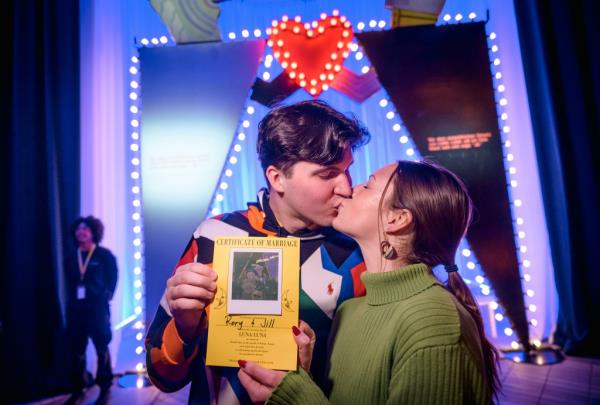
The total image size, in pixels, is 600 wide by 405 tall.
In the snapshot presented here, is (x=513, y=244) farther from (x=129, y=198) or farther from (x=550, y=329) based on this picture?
(x=129, y=198)

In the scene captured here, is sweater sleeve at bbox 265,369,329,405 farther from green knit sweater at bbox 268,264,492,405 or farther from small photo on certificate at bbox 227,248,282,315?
small photo on certificate at bbox 227,248,282,315

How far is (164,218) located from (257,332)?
9.55 feet

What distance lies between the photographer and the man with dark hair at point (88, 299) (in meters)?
3.48

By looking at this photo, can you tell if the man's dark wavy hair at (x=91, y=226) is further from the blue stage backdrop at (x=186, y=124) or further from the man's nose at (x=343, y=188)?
the man's nose at (x=343, y=188)

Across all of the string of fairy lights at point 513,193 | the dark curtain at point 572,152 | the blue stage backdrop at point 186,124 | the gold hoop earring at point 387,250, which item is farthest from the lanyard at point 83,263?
the dark curtain at point 572,152

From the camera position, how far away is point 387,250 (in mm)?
1179

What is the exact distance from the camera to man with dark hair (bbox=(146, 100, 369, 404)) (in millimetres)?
1212

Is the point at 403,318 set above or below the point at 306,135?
below

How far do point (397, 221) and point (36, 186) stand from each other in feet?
12.6

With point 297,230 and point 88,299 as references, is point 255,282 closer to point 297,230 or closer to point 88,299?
point 297,230

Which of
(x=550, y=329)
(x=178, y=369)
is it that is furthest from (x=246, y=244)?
(x=550, y=329)

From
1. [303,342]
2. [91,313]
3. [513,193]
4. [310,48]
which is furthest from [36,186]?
[513,193]

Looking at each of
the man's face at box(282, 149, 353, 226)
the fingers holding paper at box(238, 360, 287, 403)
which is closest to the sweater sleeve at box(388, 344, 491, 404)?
the fingers holding paper at box(238, 360, 287, 403)

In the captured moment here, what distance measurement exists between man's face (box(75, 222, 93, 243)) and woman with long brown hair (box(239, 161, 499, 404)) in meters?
3.18
